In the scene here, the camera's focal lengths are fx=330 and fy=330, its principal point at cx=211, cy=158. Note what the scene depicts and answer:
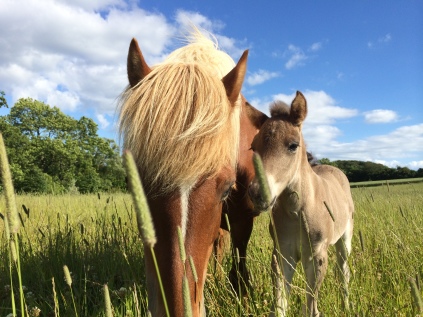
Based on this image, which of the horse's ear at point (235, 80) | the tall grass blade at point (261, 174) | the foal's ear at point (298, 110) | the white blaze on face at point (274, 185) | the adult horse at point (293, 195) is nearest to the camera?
the tall grass blade at point (261, 174)

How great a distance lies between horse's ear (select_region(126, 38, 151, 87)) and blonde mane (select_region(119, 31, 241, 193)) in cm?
10

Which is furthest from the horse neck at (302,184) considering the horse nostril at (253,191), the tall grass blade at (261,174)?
the tall grass blade at (261,174)

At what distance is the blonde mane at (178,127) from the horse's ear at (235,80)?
0.10 meters

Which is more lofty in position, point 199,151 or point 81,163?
point 81,163

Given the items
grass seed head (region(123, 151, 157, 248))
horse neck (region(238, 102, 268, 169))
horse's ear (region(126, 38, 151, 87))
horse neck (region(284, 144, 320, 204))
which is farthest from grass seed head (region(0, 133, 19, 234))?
horse neck (region(284, 144, 320, 204))

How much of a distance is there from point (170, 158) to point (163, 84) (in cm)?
58

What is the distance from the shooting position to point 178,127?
1.88 meters

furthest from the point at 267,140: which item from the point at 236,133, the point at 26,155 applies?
the point at 26,155

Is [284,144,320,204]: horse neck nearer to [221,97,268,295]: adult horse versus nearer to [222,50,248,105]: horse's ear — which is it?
[221,97,268,295]: adult horse

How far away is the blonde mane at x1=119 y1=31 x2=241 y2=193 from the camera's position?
181 cm

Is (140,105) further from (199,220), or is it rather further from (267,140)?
(267,140)

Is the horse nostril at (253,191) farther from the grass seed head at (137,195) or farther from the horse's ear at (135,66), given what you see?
the grass seed head at (137,195)

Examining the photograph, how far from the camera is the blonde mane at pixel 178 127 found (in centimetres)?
181

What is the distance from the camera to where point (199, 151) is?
1850 millimetres
